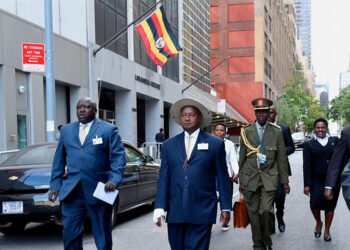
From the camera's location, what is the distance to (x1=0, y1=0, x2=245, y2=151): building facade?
608 inches

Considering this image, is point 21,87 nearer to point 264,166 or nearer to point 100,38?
point 100,38

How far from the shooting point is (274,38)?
7331cm

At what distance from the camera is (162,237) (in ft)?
24.4

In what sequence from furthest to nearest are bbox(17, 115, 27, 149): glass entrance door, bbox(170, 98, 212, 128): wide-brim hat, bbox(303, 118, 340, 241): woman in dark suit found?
bbox(17, 115, 27, 149): glass entrance door
bbox(303, 118, 340, 241): woman in dark suit
bbox(170, 98, 212, 128): wide-brim hat

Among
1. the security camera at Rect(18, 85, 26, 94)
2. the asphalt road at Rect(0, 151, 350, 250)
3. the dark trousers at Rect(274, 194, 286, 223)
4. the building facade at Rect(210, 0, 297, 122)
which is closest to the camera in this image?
the asphalt road at Rect(0, 151, 350, 250)

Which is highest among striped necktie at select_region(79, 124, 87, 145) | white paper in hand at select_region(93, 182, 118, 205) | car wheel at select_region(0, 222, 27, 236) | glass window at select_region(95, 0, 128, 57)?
glass window at select_region(95, 0, 128, 57)

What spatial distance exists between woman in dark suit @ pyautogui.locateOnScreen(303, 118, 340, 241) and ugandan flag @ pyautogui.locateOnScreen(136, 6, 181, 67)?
40.9 ft

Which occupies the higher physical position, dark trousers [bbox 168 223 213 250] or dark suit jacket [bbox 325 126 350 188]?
dark suit jacket [bbox 325 126 350 188]

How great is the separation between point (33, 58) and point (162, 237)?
20.8 feet

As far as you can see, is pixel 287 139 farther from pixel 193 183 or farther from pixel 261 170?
pixel 193 183

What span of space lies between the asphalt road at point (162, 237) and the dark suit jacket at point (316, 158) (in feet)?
3.01

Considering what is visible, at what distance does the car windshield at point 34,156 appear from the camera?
7.30 meters

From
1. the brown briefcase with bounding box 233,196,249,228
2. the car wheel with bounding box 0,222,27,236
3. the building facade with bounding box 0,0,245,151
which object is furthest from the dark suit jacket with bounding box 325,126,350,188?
the building facade with bounding box 0,0,245,151

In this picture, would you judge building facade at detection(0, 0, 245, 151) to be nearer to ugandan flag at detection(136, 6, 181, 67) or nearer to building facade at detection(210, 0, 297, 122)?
ugandan flag at detection(136, 6, 181, 67)
